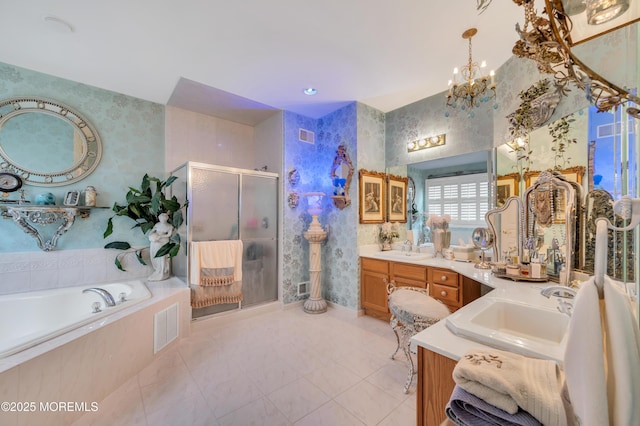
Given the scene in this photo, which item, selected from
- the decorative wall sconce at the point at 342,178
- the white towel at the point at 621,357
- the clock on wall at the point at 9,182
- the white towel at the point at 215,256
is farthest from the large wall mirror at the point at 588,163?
the clock on wall at the point at 9,182

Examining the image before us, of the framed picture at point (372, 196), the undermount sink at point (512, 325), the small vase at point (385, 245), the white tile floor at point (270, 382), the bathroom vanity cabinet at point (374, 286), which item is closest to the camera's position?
the undermount sink at point (512, 325)

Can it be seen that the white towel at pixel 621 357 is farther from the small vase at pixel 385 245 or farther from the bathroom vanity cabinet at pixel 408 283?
the small vase at pixel 385 245

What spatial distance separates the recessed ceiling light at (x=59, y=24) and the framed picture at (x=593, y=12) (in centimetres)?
294

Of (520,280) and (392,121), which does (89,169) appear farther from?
(520,280)

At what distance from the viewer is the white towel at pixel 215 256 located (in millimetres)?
2789

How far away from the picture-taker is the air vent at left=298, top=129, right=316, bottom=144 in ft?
12.1

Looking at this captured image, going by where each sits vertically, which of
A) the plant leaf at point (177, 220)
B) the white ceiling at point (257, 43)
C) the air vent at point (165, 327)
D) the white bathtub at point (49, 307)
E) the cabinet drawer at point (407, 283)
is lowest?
the air vent at point (165, 327)

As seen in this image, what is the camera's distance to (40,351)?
57.1 inches

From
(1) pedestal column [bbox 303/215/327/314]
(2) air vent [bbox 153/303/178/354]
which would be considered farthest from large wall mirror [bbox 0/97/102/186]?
(1) pedestal column [bbox 303/215/327/314]

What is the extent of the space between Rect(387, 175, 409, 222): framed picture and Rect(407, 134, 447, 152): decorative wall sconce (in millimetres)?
421

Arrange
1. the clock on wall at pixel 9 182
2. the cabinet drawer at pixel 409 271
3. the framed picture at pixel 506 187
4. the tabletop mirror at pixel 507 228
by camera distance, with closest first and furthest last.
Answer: the tabletop mirror at pixel 507 228, the framed picture at pixel 506 187, the clock on wall at pixel 9 182, the cabinet drawer at pixel 409 271

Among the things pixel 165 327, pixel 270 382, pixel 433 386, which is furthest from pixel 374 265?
pixel 165 327

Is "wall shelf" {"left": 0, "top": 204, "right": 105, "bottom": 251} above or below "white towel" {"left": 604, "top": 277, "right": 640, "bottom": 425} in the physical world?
above

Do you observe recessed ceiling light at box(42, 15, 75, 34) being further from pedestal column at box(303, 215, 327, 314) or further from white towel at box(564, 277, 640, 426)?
white towel at box(564, 277, 640, 426)
